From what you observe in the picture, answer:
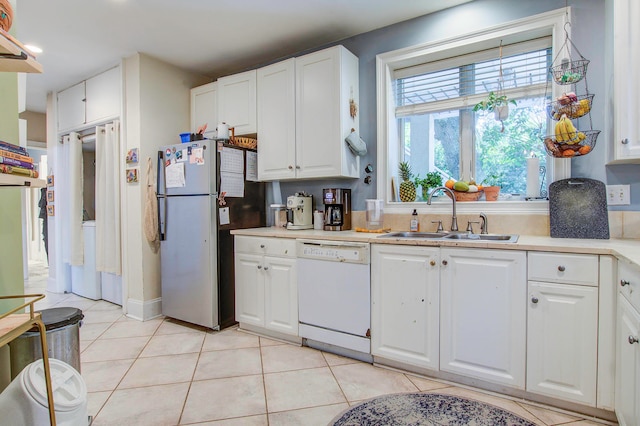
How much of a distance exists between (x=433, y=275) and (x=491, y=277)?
312mm

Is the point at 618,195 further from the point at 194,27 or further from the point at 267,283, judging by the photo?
the point at 194,27

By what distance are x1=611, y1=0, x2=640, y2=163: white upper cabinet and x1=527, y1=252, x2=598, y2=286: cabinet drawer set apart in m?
0.67

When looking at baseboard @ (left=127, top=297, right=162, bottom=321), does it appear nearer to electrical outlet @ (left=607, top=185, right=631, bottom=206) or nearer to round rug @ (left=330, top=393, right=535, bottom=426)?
round rug @ (left=330, top=393, right=535, bottom=426)

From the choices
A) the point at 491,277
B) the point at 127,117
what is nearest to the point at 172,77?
the point at 127,117

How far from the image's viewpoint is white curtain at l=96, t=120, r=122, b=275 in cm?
356

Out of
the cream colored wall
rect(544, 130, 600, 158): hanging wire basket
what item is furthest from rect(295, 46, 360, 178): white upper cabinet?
the cream colored wall

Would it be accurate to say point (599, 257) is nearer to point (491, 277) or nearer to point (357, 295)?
point (491, 277)

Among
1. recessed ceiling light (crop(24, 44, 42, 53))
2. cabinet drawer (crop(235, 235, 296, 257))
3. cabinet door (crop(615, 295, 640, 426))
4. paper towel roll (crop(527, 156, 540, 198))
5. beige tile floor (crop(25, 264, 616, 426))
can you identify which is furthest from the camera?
recessed ceiling light (crop(24, 44, 42, 53))

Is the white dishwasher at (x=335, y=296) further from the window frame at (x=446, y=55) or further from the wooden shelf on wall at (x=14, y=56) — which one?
the wooden shelf on wall at (x=14, y=56)

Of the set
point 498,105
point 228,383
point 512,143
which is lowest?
point 228,383

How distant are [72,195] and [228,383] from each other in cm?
325

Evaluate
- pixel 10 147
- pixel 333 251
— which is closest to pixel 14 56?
pixel 10 147

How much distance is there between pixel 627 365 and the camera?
1.43 m

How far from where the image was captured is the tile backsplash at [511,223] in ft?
6.64
